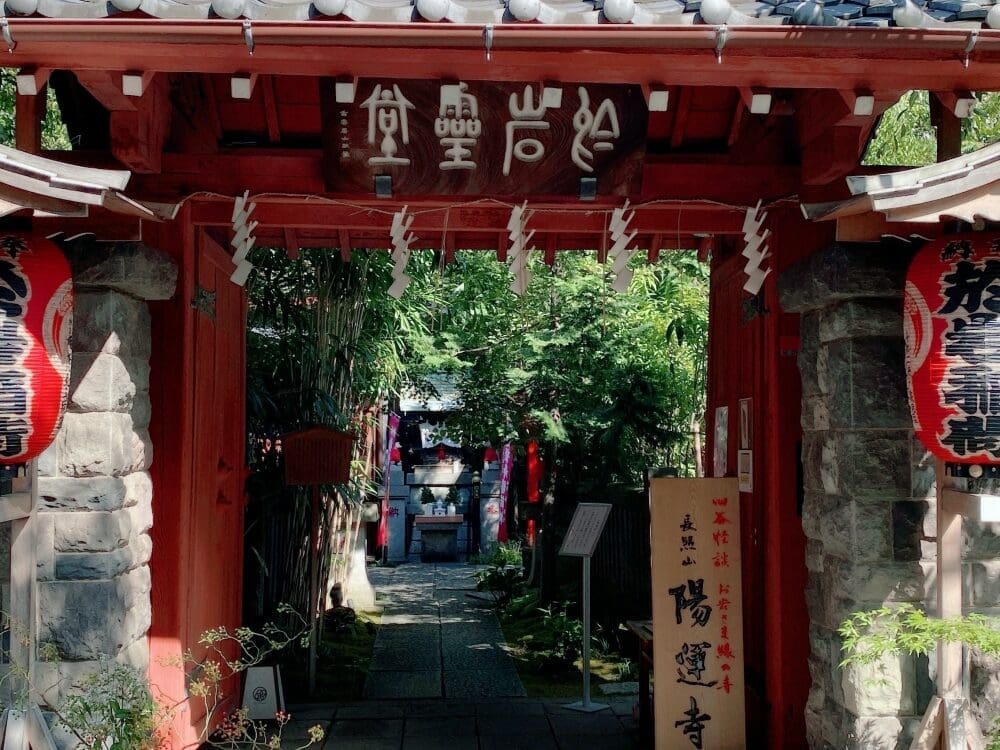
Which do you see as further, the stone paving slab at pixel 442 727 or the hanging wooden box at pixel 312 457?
the hanging wooden box at pixel 312 457

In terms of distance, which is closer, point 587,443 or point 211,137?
point 211,137

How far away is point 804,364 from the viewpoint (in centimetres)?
498

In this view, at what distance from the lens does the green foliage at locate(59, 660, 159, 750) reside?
156 inches

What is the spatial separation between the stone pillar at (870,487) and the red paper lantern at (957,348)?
Answer: 448 millimetres

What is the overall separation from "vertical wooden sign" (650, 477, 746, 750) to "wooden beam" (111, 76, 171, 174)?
3172 mm

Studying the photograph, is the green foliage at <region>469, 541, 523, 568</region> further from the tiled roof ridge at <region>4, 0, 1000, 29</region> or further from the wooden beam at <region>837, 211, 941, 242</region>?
the tiled roof ridge at <region>4, 0, 1000, 29</region>

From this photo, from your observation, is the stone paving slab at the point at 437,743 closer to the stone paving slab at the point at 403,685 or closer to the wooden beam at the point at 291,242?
the stone paving slab at the point at 403,685

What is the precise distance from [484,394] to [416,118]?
7.28m

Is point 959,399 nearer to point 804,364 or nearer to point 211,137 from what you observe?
point 804,364

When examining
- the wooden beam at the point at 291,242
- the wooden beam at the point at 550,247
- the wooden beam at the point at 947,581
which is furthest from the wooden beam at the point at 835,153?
the wooden beam at the point at 291,242

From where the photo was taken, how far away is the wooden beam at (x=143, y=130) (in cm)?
463

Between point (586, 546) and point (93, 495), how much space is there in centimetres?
412

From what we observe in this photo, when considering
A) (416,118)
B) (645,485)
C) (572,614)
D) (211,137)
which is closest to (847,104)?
(416,118)

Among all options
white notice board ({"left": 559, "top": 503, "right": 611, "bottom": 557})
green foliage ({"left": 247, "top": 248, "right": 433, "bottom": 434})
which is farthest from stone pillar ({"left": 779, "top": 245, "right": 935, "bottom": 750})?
green foliage ({"left": 247, "top": 248, "right": 433, "bottom": 434})
